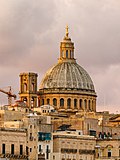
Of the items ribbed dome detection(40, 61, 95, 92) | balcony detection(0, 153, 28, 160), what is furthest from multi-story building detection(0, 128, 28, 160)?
ribbed dome detection(40, 61, 95, 92)

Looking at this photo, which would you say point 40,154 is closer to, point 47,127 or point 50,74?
point 47,127

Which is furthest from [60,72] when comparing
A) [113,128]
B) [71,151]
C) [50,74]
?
[71,151]

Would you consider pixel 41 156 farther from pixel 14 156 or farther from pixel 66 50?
pixel 66 50

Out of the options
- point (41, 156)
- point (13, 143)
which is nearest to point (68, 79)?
point (41, 156)

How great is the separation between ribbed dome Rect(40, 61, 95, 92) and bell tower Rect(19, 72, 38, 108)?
4.84 metres

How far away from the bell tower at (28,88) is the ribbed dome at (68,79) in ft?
15.9

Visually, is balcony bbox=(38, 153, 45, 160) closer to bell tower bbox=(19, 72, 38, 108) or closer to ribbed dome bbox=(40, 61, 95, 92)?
bell tower bbox=(19, 72, 38, 108)

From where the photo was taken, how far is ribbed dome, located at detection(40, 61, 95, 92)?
165m

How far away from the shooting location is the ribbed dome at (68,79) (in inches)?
6481

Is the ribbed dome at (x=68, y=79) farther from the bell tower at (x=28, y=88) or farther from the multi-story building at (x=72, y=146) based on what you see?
the multi-story building at (x=72, y=146)

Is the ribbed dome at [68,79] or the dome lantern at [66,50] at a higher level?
the dome lantern at [66,50]

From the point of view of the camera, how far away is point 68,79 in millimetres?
165000

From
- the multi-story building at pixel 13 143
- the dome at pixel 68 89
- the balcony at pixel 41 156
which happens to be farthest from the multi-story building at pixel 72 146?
the dome at pixel 68 89

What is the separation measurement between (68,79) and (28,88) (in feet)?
24.5
